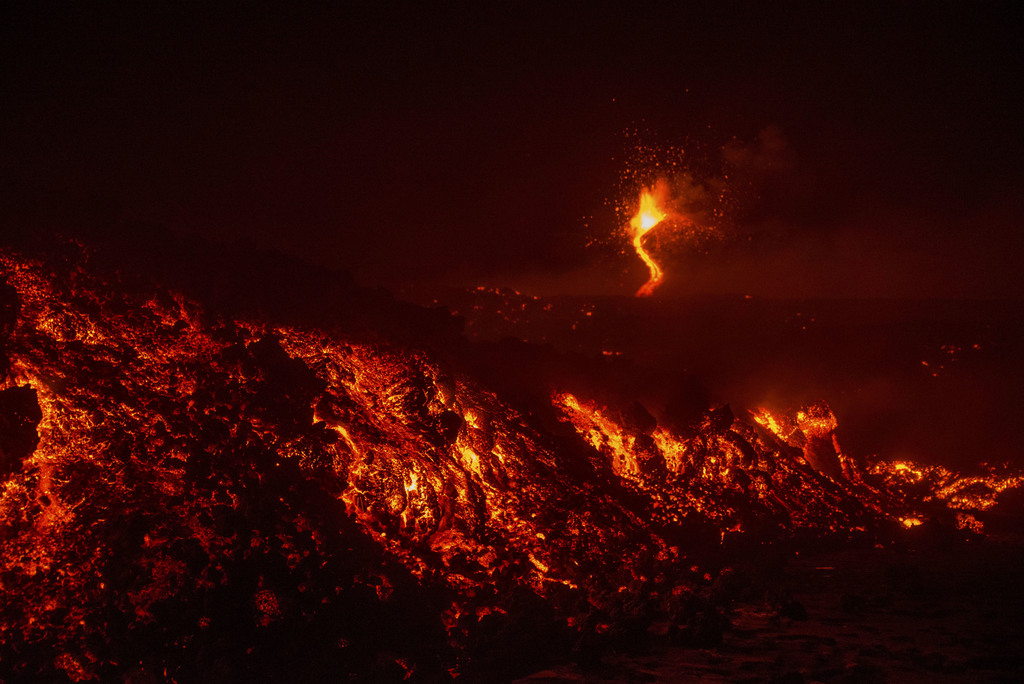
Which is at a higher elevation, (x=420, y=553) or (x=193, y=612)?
(x=420, y=553)

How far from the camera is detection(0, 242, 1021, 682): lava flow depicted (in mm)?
7777

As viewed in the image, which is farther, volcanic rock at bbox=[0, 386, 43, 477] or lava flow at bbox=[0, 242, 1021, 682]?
volcanic rock at bbox=[0, 386, 43, 477]

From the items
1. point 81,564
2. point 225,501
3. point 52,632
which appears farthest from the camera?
point 225,501

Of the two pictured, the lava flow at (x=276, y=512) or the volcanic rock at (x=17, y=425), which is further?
the volcanic rock at (x=17, y=425)

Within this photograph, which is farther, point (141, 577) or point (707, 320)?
point (707, 320)

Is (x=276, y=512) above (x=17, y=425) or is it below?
below

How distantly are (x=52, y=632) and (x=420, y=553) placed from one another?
15.6 ft

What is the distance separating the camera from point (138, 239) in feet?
36.9

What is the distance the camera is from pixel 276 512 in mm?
9086

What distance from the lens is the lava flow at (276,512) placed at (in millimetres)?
7777

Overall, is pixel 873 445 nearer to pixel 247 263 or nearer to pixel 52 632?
pixel 247 263

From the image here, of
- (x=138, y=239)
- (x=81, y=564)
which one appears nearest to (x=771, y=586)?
(x=81, y=564)

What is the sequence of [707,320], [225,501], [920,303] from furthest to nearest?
[920,303], [707,320], [225,501]

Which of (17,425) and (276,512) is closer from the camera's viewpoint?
(17,425)
